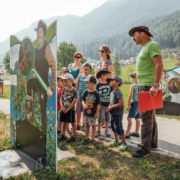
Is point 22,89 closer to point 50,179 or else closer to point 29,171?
point 29,171

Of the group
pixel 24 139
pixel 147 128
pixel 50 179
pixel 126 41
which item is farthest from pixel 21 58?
pixel 126 41

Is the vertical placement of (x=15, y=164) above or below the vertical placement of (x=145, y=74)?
below

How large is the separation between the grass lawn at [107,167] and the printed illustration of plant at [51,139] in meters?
0.13

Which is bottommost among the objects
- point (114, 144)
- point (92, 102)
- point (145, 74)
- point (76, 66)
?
point (114, 144)

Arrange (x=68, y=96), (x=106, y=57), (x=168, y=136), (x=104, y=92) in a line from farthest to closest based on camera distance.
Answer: (x=106, y=57) < (x=168, y=136) < (x=104, y=92) < (x=68, y=96)

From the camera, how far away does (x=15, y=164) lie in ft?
12.0

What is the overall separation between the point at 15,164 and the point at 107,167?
134cm

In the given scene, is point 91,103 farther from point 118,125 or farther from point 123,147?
point 123,147

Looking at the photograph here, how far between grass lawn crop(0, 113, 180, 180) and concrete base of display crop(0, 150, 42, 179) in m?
0.21

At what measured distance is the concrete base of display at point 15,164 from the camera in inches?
133

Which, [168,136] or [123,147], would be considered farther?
[168,136]

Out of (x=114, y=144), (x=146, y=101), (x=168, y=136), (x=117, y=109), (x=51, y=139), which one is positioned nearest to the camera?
(x=51, y=139)

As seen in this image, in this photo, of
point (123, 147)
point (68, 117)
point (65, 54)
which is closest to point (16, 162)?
point (68, 117)

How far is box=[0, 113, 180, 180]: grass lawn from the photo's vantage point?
3.15 metres
